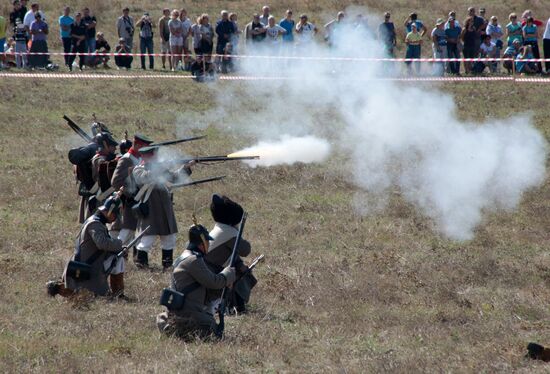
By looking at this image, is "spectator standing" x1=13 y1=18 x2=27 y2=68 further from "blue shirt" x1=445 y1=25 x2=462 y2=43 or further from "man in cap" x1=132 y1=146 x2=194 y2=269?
"man in cap" x1=132 y1=146 x2=194 y2=269

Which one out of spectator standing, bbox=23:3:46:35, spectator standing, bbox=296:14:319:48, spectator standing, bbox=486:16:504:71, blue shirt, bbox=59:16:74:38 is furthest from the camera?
spectator standing, bbox=486:16:504:71

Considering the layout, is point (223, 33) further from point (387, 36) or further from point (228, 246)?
point (228, 246)

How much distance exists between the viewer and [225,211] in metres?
12.6

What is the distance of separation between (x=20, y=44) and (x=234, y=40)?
608cm

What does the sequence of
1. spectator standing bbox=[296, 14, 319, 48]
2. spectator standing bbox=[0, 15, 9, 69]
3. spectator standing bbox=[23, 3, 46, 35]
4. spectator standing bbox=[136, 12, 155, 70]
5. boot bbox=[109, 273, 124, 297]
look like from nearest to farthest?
boot bbox=[109, 273, 124, 297], spectator standing bbox=[296, 14, 319, 48], spectator standing bbox=[0, 15, 9, 69], spectator standing bbox=[23, 3, 46, 35], spectator standing bbox=[136, 12, 155, 70]

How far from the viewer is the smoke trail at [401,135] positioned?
17.8m

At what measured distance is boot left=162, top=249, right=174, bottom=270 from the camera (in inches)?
589

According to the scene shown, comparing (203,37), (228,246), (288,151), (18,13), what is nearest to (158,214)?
(288,151)

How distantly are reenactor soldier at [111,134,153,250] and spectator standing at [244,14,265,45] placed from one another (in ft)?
47.6

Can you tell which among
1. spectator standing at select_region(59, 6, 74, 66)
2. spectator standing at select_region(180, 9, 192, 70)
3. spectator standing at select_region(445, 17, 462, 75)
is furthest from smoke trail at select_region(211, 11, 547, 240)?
spectator standing at select_region(59, 6, 74, 66)

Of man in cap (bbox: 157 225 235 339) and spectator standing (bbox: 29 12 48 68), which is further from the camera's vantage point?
spectator standing (bbox: 29 12 48 68)

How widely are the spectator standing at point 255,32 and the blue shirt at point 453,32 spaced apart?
18.6ft

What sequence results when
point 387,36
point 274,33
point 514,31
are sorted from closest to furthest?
point 274,33, point 387,36, point 514,31

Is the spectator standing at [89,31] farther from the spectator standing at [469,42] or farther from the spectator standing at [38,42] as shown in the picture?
the spectator standing at [469,42]
